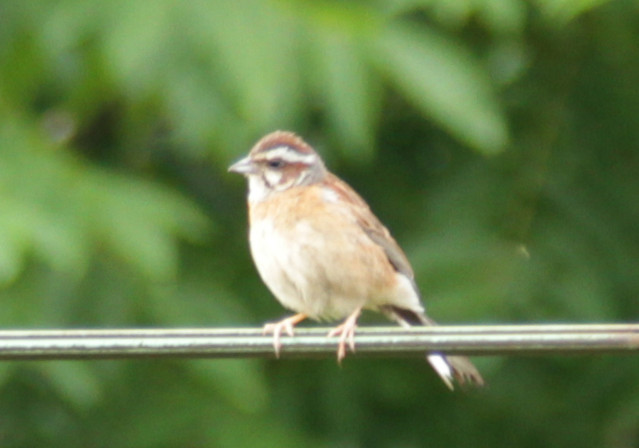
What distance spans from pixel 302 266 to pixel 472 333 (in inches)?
95.6

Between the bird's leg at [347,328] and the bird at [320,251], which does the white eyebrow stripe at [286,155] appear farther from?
the bird's leg at [347,328]

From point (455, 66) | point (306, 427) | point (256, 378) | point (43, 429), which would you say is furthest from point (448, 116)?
point (43, 429)

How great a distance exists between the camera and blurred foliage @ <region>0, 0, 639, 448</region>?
7.43 m

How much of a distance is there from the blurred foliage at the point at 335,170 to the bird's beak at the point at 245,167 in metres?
0.08

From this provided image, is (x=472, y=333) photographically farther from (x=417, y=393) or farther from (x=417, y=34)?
(x=417, y=393)

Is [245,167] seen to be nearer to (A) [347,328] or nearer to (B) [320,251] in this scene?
(B) [320,251]

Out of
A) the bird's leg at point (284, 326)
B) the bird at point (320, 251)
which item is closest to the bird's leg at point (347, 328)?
the bird at point (320, 251)

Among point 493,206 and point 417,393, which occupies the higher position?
point 493,206

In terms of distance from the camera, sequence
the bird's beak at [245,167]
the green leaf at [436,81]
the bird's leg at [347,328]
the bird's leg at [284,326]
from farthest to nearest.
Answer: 1. the bird's beak at [245,167]
2. the green leaf at [436,81]
3. the bird's leg at [284,326]
4. the bird's leg at [347,328]

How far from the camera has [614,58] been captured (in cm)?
913

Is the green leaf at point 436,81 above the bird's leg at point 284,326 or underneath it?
above

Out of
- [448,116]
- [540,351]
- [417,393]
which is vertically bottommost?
[417,393]

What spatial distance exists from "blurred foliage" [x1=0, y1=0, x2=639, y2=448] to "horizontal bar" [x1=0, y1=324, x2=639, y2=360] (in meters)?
1.41

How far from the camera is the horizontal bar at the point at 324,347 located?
508 cm
